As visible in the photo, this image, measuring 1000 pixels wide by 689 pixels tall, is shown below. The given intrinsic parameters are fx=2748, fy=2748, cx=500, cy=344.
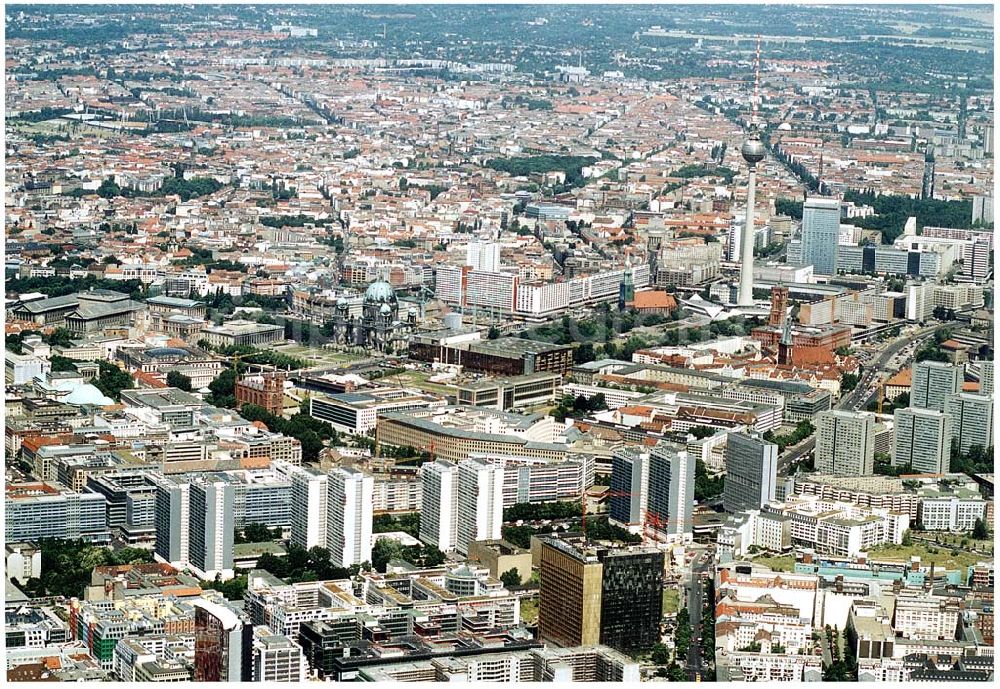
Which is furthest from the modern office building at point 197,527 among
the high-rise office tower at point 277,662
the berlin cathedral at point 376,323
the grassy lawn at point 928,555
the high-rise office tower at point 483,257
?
the high-rise office tower at point 483,257

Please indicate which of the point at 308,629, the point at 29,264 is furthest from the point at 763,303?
the point at 308,629

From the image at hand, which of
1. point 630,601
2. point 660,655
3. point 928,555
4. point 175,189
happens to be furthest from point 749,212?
point 660,655

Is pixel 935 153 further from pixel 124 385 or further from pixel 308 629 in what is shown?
pixel 308 629

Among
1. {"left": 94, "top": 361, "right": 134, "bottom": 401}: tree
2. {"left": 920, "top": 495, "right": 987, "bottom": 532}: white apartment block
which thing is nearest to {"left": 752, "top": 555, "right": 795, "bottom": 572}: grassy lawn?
{"left": 920, "top": 495, "right": 987, "bottom": 532}: white apartment block

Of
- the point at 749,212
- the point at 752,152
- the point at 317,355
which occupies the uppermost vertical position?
the point at 752,152

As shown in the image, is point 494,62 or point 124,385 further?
point 494,62

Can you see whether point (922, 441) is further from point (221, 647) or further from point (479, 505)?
point (221, 647)

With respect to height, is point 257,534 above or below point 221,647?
below
